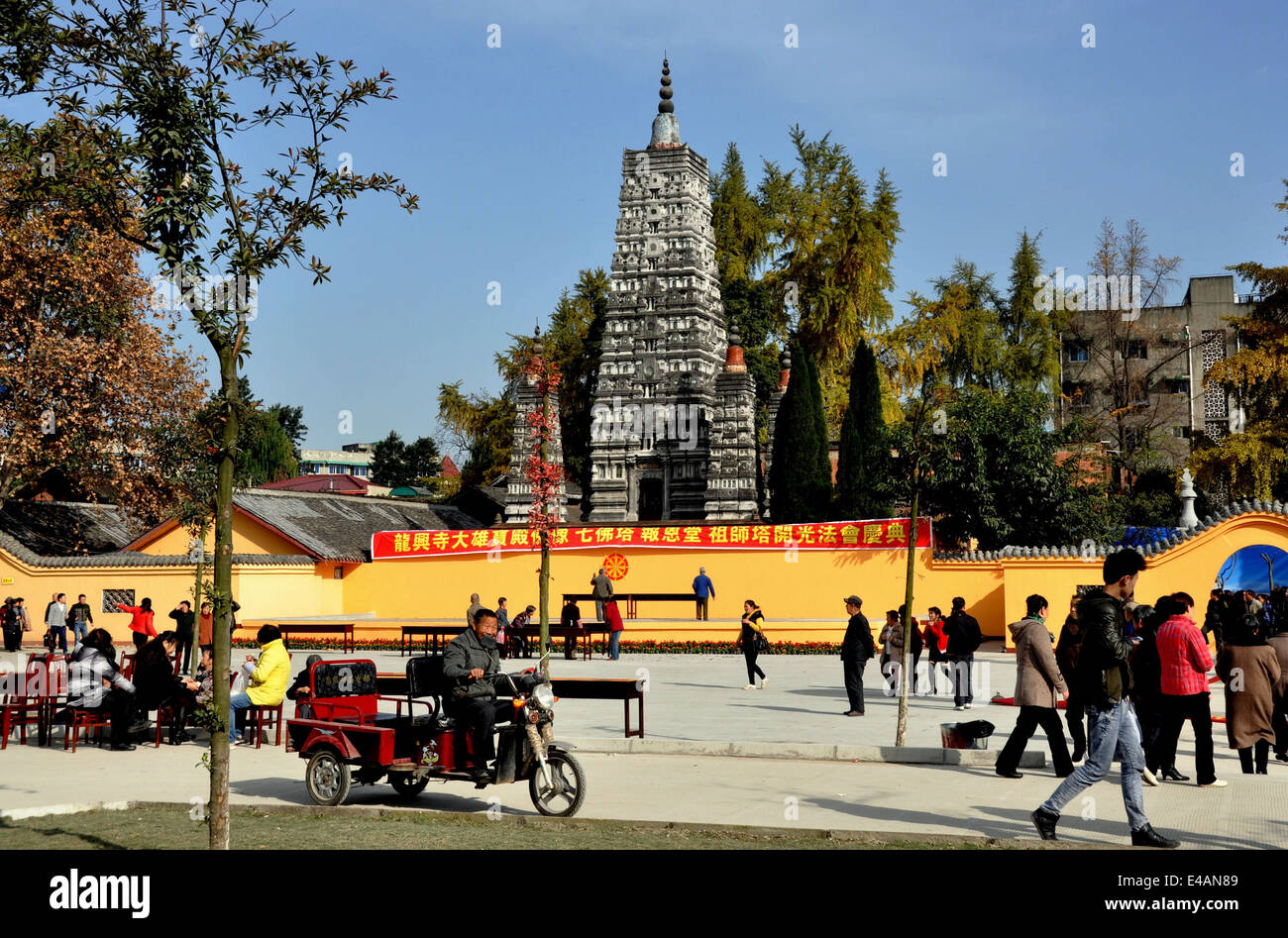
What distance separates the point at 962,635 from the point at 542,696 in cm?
827

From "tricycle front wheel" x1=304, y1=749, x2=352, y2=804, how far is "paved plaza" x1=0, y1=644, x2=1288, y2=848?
1.21 feet

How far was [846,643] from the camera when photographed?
52.3 feet

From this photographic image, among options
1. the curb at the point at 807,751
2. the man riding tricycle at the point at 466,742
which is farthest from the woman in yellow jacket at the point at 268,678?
the curb at the point at 807,751

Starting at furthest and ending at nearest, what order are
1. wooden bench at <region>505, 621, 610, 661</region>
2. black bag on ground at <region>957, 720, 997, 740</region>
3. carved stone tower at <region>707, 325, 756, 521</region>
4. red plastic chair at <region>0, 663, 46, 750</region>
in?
carved stone tower at <region>707, 325, 756, 521</region> → wooden bench at <region>505, 621, 610, 661</region> → red plastic chair at <region>0, 663, 46, 750</region> → black bag on ground at <region>957, 720, 997, 740</region>

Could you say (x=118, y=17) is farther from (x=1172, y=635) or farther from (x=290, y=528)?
(x=290, y=528)

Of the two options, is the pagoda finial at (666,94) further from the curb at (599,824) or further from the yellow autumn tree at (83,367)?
the curb at (599,824)

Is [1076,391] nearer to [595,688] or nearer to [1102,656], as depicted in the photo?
[595,688]

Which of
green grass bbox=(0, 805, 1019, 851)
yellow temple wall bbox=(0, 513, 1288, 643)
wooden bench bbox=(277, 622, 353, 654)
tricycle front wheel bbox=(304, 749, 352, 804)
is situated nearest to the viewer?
green grass bbox=(0, 805, 1019, 851)

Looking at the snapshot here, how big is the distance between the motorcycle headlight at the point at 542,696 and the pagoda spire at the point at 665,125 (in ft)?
122

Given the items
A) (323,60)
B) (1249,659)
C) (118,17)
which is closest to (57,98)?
(118,17)

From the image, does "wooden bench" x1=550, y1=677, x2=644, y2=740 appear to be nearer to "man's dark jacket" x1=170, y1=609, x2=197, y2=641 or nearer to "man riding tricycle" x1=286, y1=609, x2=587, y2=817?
"man riding tricycle" x1=286, y1=609, x2=587, y2=817

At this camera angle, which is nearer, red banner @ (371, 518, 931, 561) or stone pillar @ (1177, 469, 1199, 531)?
stone pillar @ (1177, 469, 1199, 531)

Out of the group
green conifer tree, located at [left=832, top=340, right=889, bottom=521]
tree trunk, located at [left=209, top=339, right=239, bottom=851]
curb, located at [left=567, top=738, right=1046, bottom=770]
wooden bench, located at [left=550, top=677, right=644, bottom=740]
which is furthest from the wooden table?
tree trunk, located at [left=209, top=339, right=239, bottom=851]

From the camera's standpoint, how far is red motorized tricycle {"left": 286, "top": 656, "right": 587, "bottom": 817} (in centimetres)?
916
